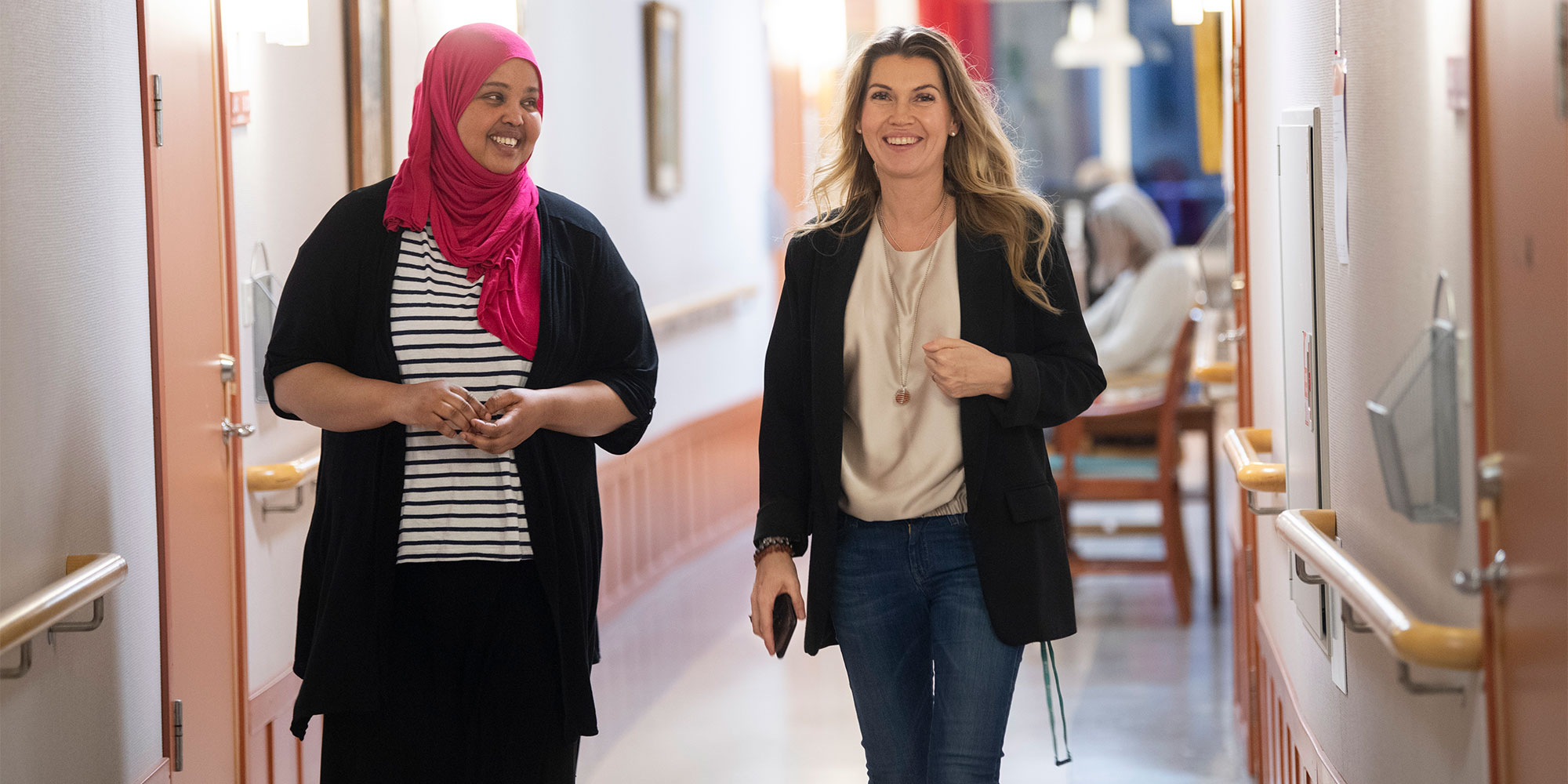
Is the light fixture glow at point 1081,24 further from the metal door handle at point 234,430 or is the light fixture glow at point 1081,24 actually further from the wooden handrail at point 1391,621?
the wooden handrail at point 1391,621

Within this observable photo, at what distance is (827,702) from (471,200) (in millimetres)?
2763

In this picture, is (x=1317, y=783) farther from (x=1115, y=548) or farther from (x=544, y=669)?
(x=1115, y=548)

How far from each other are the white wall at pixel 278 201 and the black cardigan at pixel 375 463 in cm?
83

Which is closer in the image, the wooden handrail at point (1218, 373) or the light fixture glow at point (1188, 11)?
the wooden handrail at point (1218, 373)

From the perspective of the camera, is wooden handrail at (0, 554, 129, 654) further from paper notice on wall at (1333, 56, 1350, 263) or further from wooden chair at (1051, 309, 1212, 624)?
wooden chair at (1051, 309, 1212, 624)

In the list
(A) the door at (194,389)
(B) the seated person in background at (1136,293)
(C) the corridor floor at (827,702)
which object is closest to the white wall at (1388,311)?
(C) the corridor floor at (827,702)

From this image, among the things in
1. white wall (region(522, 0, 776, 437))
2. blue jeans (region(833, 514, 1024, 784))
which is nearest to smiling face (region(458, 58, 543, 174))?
blue jeans (region(833, 514, 1024, 784))

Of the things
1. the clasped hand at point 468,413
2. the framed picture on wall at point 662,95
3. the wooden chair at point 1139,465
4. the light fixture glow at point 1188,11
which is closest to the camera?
the clasped hand at point 468,413

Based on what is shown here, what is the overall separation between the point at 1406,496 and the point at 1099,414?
3922mm

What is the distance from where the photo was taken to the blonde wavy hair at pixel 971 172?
2.09 m

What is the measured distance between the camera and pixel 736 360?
7.38 meters

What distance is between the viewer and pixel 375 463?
2.11 m

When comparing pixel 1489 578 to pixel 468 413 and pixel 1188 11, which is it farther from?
pixel 1188 11

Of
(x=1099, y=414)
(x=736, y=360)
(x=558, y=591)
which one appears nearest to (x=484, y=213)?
(x=558, y=591)
